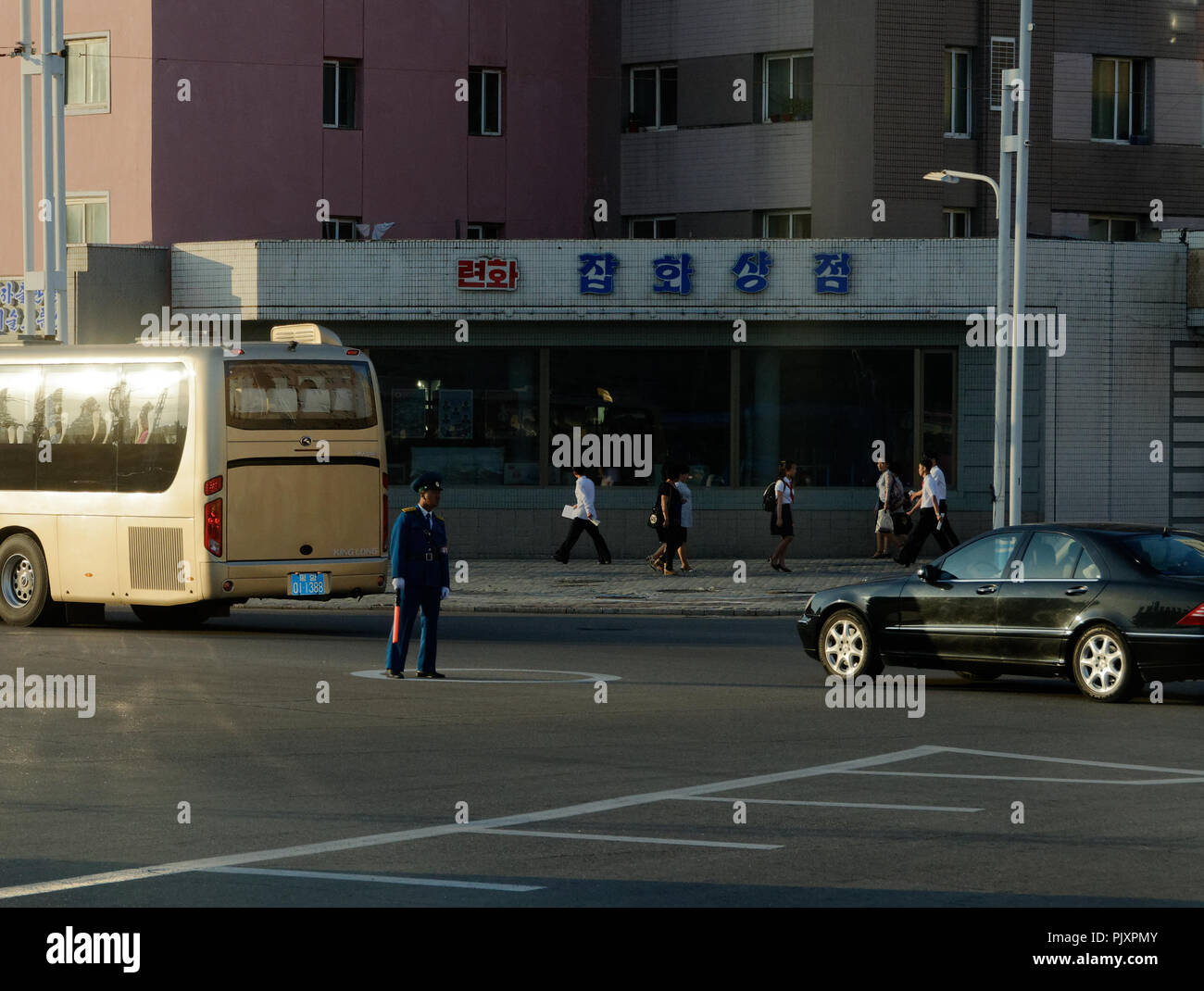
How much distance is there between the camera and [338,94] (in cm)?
3534

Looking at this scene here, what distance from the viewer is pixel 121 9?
3406cm

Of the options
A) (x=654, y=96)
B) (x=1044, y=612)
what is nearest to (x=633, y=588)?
(x=1044, y=612)

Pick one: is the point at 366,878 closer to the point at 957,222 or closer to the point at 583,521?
the point at 583,521

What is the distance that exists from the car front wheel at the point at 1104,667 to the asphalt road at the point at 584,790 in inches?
8.7

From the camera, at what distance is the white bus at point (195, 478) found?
2103 cm

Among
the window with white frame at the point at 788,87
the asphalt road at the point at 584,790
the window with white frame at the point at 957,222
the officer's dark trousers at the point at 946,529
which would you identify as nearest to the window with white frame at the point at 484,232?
the window with white frame at the point at 788,87

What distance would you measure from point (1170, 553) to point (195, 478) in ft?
33.7

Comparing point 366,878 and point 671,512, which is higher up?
point 671,512

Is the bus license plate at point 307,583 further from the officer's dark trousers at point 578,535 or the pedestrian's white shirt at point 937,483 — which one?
the pedestrian's white shirt at point 937,483

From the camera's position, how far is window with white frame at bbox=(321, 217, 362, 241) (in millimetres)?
35438

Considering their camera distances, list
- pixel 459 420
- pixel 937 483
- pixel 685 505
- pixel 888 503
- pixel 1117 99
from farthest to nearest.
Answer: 1. pixel 1117 99
2. pixel 459 420
3. pixel 888 503
4. pixel 937 483
5. pixel 685 505
